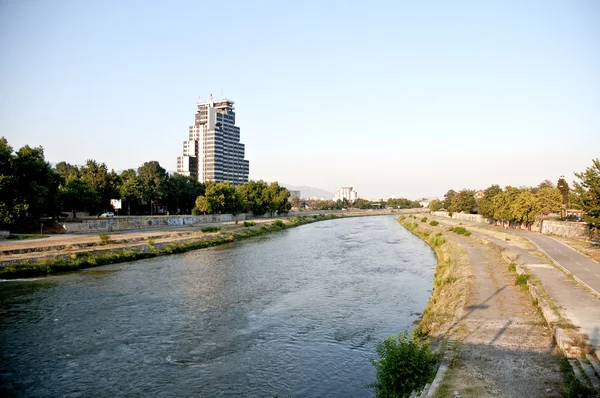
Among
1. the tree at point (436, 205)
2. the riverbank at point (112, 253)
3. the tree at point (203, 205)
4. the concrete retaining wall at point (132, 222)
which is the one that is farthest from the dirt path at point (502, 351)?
the tree at point (436, 205)

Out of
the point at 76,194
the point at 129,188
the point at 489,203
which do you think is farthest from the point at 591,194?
the point at 129,188

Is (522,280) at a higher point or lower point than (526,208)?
lower

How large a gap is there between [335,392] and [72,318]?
15.0m

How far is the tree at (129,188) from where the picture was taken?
8169cm

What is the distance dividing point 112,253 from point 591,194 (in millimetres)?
41815

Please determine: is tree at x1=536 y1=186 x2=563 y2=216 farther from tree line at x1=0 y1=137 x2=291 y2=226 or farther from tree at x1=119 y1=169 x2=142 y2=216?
tree at x1=119 y1=169 x2=142 y2=216

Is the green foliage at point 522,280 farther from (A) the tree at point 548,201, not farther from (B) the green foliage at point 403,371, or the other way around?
(A) the tree at point 548,201

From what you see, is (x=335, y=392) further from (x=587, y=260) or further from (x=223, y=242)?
(x=223, y=242)

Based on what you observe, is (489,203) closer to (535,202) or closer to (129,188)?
(535,202)

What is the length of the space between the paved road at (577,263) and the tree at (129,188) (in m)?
70.9

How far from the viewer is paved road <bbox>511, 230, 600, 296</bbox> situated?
2303 cm

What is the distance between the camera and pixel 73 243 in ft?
134

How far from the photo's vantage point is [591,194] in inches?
1235

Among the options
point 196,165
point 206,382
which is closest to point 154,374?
point 206,382
